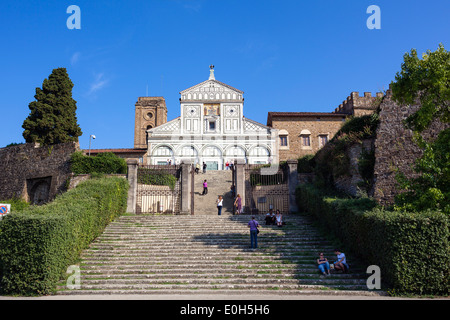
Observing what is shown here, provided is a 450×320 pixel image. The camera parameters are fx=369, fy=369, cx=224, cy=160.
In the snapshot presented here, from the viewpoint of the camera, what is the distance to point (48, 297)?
1041 centimetres

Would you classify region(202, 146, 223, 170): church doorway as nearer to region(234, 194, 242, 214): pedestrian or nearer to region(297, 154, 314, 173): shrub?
region(297, 154, 314, 173): shrub

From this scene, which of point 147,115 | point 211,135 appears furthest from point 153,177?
point 147,115

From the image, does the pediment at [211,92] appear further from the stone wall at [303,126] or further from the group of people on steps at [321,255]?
the group of people on steps at [321,255]

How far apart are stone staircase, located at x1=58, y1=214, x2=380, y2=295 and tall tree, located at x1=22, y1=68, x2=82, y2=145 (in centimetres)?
1652

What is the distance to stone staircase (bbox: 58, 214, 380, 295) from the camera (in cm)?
1098

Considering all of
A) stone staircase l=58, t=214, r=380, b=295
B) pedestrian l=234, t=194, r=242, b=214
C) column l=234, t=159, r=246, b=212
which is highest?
column l=234, t=159, r=246, b=212

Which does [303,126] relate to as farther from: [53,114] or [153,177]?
[53,114]

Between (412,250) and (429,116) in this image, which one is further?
(429,116)

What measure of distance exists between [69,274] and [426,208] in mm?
11342

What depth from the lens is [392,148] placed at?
16.4 meters

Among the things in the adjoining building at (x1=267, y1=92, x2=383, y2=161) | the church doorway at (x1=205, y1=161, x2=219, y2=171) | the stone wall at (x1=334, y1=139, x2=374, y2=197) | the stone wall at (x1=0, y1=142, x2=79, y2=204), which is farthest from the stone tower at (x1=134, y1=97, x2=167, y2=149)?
the stone wall at (x1=334, y1=139, x2=374, y2=197)

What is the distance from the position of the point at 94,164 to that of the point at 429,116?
2118 centimetres

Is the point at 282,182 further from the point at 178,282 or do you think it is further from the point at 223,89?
the point at 223,89
